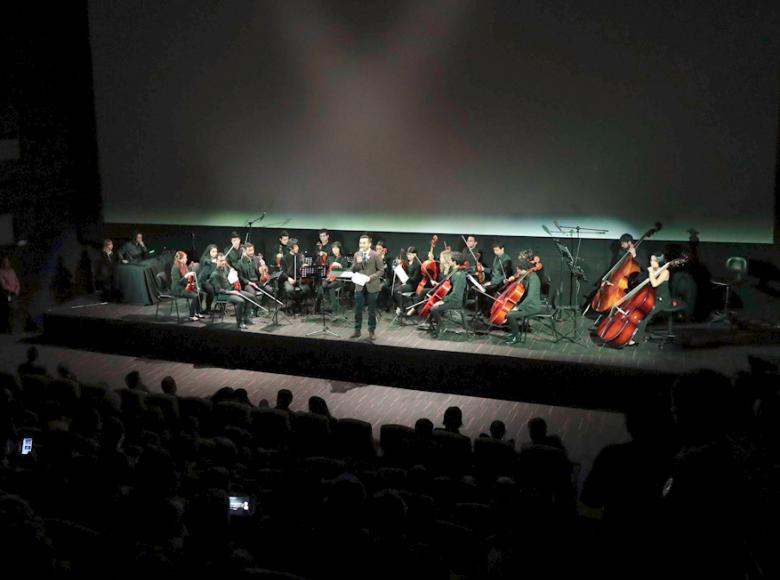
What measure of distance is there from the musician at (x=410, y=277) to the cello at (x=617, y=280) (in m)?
2.75

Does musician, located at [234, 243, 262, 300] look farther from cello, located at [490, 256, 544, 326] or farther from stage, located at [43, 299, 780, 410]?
cello, located at [490, 256, 544, 326]

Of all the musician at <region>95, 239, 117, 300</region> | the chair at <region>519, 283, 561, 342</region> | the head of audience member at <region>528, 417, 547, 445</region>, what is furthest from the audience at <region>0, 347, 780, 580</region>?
the musician at <region>95, 239, 117, 300</region>

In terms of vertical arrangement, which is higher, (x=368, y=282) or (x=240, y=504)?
(x=368, y=282)

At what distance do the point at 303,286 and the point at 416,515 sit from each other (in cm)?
771

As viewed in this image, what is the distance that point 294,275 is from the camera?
39.4ft

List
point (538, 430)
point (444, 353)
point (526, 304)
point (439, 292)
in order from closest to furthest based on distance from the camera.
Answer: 1. point (538, 430)
2. point (444, 353)
3. point (526, 304)
4. point (439, 292)

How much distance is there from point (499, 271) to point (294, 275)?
3415 mm

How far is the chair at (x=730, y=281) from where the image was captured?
10062 mm

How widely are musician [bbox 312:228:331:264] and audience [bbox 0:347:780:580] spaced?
5.36 metres

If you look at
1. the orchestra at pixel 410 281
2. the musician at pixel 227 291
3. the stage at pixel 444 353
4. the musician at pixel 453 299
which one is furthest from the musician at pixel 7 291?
the musician at pixel 453 299

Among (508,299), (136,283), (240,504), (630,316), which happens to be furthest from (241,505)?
(136,283)

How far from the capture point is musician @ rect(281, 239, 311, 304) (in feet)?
37.4

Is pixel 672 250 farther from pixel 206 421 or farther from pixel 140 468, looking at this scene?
pixel 140 468

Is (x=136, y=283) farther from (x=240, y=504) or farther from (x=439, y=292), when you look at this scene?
(x=240, y=504)
